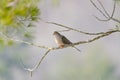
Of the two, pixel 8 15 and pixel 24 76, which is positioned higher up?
pixel 8 15

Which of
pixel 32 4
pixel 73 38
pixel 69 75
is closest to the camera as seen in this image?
pixel 32 4

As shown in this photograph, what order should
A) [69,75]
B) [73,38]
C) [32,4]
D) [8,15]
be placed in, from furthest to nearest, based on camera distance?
[69,75]
[73,38]
[32,4]
[8,15]

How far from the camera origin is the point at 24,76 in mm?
9805

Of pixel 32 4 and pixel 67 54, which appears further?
pixel 67 54

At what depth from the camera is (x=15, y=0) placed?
2059 mm

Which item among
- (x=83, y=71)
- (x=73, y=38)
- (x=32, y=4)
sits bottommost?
(x=83, y=71)

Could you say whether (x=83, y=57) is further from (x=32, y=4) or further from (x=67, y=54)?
(x=32, y=4)

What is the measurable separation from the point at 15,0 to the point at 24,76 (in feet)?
25.6

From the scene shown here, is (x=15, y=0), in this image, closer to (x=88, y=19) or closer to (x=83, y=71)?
(x=88, y=19)

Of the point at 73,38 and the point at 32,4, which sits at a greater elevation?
the point at 32,4

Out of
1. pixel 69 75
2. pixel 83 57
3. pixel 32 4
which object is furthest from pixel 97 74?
pixel 32 4

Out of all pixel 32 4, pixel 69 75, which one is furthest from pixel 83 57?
pixel 32 4

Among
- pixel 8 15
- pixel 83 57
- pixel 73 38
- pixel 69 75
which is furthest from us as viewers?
pixel 83 57

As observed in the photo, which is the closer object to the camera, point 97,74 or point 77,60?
point 97,74
